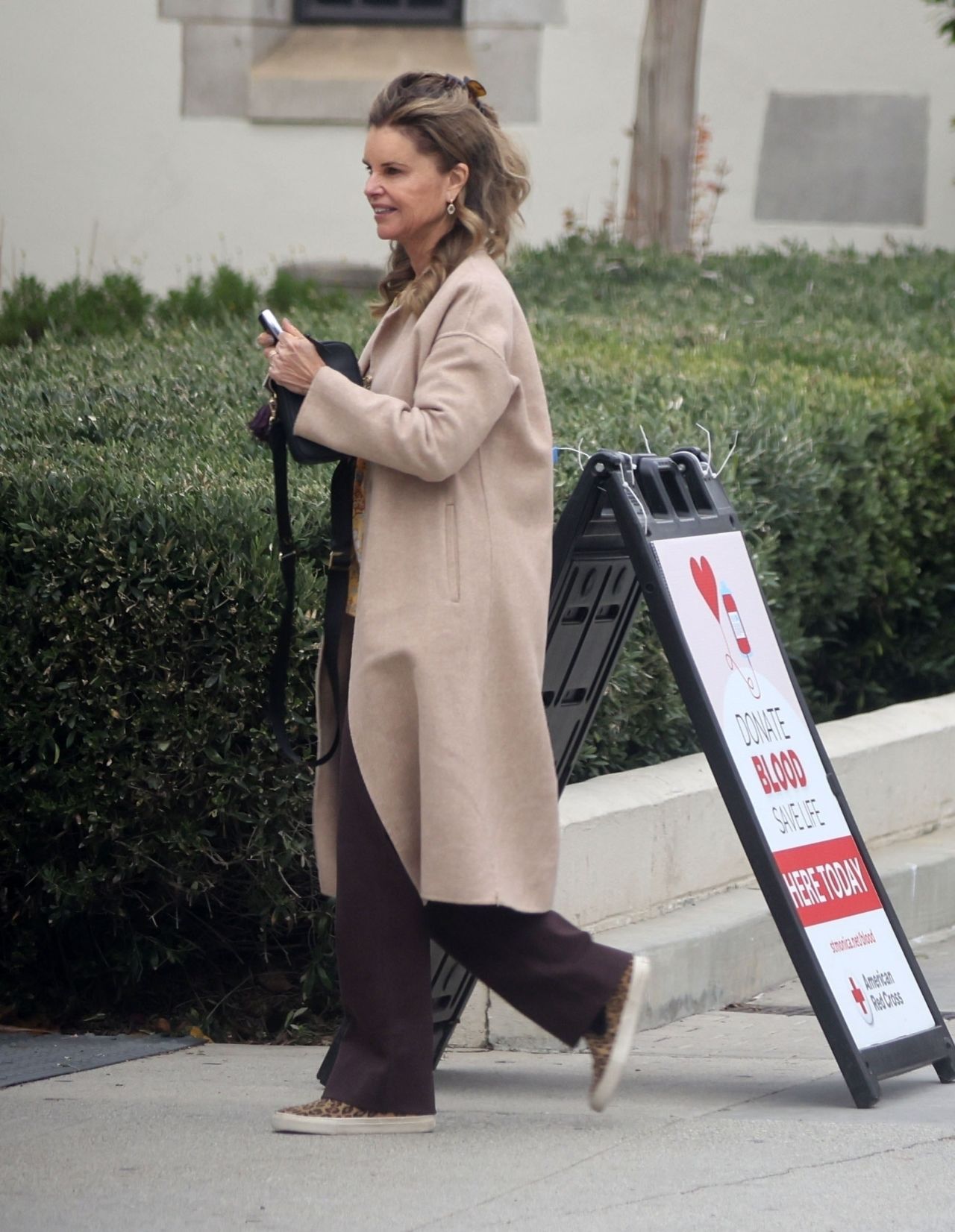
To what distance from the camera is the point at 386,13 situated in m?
14.7

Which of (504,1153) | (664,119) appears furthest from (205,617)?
(664,119)

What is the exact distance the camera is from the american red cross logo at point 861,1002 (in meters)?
4.25

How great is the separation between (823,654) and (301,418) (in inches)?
160

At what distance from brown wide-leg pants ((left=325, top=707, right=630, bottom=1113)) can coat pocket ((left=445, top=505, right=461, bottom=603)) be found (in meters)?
0.36

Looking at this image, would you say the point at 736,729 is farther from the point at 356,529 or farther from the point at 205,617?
the point at 205,617

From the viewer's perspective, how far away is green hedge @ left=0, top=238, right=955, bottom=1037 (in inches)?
186

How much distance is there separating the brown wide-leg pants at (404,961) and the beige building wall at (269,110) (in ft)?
35.5

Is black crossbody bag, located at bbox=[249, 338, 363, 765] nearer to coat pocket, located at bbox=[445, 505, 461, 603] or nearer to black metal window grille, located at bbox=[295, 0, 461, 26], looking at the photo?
coat pocket, located at bbox=[445, 505, 461, 603]

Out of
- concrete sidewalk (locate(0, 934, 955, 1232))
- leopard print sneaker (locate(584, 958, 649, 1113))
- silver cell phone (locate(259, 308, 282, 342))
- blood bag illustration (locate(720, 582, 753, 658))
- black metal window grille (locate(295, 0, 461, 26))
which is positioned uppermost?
black metal window grille (locate(295, 0, 461, 26))

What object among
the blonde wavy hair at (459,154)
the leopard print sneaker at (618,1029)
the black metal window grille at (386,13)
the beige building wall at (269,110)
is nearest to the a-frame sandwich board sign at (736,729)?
the leopard print sneaker at (618,1029)

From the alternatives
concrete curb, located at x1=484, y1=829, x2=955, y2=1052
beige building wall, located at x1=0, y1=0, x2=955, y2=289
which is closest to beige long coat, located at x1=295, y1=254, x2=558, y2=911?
concrete curb, located at x1=484, y1=829, x2=955, y2=1052

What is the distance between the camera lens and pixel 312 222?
1445 cm

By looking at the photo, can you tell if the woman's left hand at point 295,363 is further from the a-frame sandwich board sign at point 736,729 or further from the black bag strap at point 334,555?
the a-frame sandwich board sign at point 736,729

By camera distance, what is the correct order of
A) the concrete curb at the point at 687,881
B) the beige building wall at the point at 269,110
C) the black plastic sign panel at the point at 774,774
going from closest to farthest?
1. the black plastic sign panel at the point at 774,774
2. the concrete curb at the point at 687,881
3. the beige building wall at the point at 269,110
